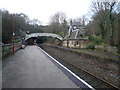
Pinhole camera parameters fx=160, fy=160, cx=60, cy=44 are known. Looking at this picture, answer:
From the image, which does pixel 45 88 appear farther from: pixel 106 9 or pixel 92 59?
pixel 106 9

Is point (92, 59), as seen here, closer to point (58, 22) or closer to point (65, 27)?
point (65, 27)

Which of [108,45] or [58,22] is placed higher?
[58,22]

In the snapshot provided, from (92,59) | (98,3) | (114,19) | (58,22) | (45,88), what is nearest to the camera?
(45,88)

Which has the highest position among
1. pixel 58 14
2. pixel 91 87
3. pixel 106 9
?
pixel 58 14

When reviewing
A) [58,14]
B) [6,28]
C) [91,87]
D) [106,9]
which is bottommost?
[91,87]

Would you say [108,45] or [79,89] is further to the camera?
[108,45]

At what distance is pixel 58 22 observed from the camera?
7412 centimetres

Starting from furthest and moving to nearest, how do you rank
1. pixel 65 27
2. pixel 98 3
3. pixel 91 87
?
pixel 65 27, pixel 98 3, pixel 91 87

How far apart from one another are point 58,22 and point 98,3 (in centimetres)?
4116

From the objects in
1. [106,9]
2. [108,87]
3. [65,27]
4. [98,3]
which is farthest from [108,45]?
[65,27]

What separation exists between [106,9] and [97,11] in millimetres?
3314

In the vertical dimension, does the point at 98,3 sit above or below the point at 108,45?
above

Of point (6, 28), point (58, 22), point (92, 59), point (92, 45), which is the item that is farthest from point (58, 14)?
point (92, 59)

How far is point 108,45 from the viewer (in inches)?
1091
